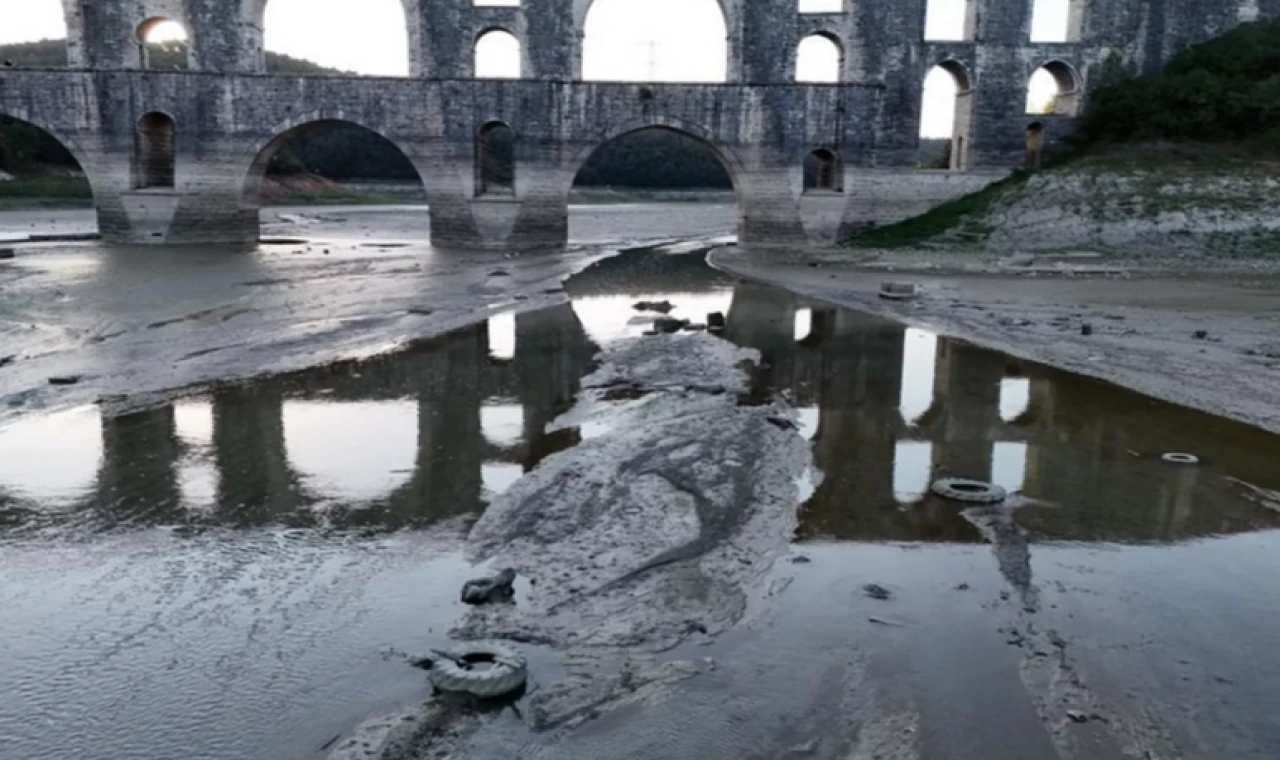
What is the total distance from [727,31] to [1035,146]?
32.4 ft

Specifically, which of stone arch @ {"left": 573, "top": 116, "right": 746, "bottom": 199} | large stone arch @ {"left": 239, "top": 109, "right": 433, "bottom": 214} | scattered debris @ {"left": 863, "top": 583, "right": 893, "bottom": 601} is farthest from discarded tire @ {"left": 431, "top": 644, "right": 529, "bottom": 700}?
large stone arch @ {"left": 239, "top": 109, "right": 433, "bottom": 214}

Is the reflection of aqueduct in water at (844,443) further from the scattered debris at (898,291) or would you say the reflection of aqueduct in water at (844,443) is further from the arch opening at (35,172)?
the arch opening at (35,172)

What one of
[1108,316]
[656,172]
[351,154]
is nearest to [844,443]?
[1108,316]

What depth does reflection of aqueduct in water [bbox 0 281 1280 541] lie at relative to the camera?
23.4 feet

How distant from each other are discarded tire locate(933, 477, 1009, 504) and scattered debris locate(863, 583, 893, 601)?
1.90m

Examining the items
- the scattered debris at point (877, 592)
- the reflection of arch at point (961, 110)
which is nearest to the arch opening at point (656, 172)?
the reflection of arch at point (961, 110)

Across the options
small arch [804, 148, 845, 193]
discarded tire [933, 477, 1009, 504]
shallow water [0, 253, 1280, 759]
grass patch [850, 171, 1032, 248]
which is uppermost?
small arch [804, 148, 845, 193]

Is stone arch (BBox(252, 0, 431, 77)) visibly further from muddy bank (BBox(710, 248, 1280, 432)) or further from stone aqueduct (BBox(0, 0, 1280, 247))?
muddy bank (BBox(710, 248, 1280, 432))

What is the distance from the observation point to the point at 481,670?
4.68 m

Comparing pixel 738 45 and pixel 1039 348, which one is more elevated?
pixel 738 45

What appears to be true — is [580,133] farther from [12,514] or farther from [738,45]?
[12,514]

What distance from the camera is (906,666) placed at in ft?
16.2

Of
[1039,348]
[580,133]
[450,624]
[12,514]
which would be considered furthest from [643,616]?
[580,133]

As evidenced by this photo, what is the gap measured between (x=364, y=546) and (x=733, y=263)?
828 inches
